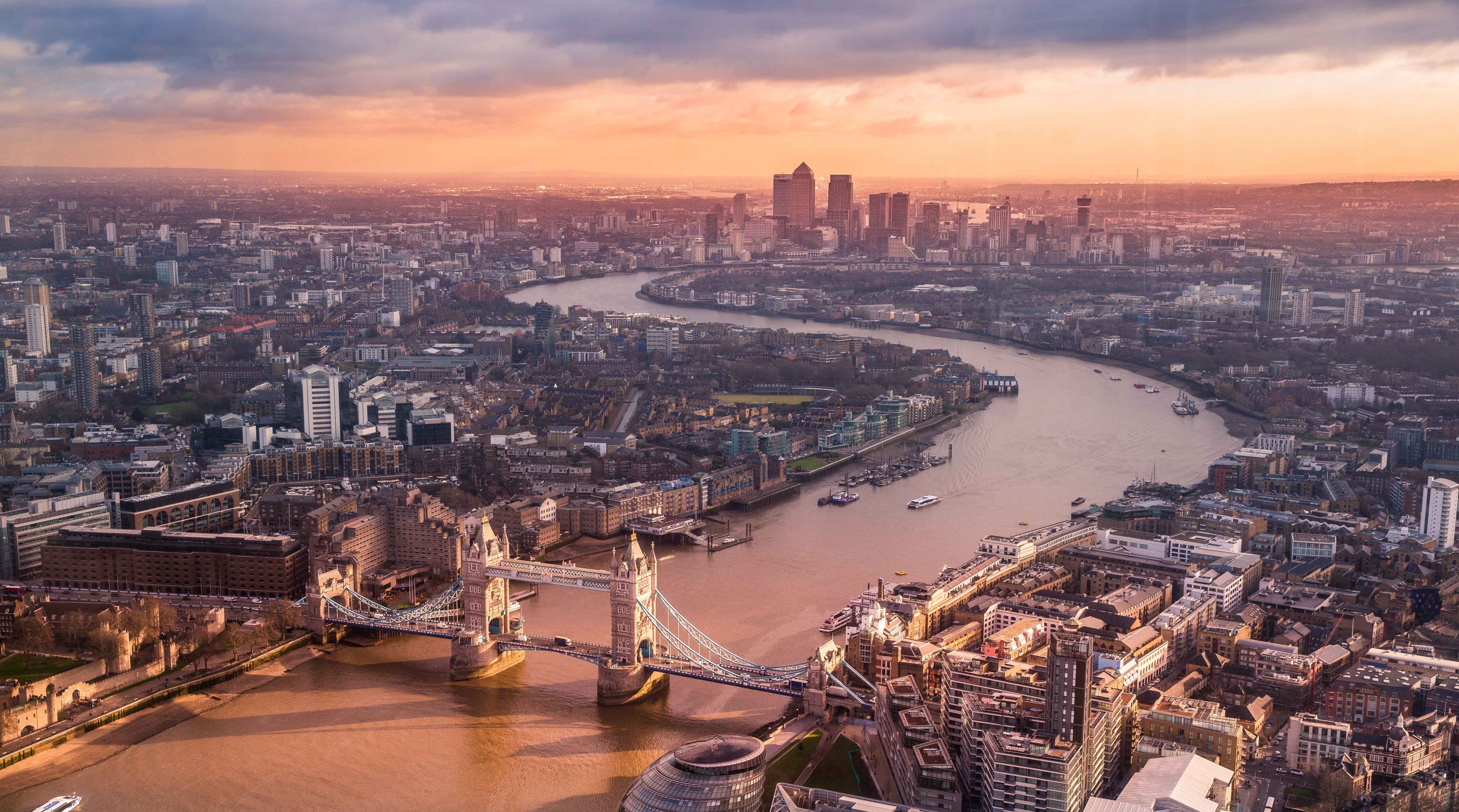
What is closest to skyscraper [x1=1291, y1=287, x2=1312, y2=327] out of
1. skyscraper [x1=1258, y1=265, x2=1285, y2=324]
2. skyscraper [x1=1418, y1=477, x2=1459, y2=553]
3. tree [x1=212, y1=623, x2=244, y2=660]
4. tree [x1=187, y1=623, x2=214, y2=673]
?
skyscraper [x1=1258, y1=265, x2=1285, y2=324]

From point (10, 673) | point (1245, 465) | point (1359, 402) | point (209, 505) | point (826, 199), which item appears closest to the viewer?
point (10, 673)

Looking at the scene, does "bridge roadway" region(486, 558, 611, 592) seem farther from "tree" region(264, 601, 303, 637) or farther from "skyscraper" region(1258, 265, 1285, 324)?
"skyscraper" region(1258, 265, 1285, 324)

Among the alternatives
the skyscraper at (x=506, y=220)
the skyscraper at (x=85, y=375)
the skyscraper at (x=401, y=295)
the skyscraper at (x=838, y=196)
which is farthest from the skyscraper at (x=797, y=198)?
the skyscraper at (x=85, y=375)

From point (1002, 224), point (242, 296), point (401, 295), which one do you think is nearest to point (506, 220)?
point (401, 295)

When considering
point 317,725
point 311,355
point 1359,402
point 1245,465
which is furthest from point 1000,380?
point 317,725

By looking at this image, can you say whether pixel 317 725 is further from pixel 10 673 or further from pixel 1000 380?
pixel 1000 380

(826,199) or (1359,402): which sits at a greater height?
(826,199)

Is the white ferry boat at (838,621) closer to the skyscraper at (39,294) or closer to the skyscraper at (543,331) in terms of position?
the skyscraper at (543,331)
